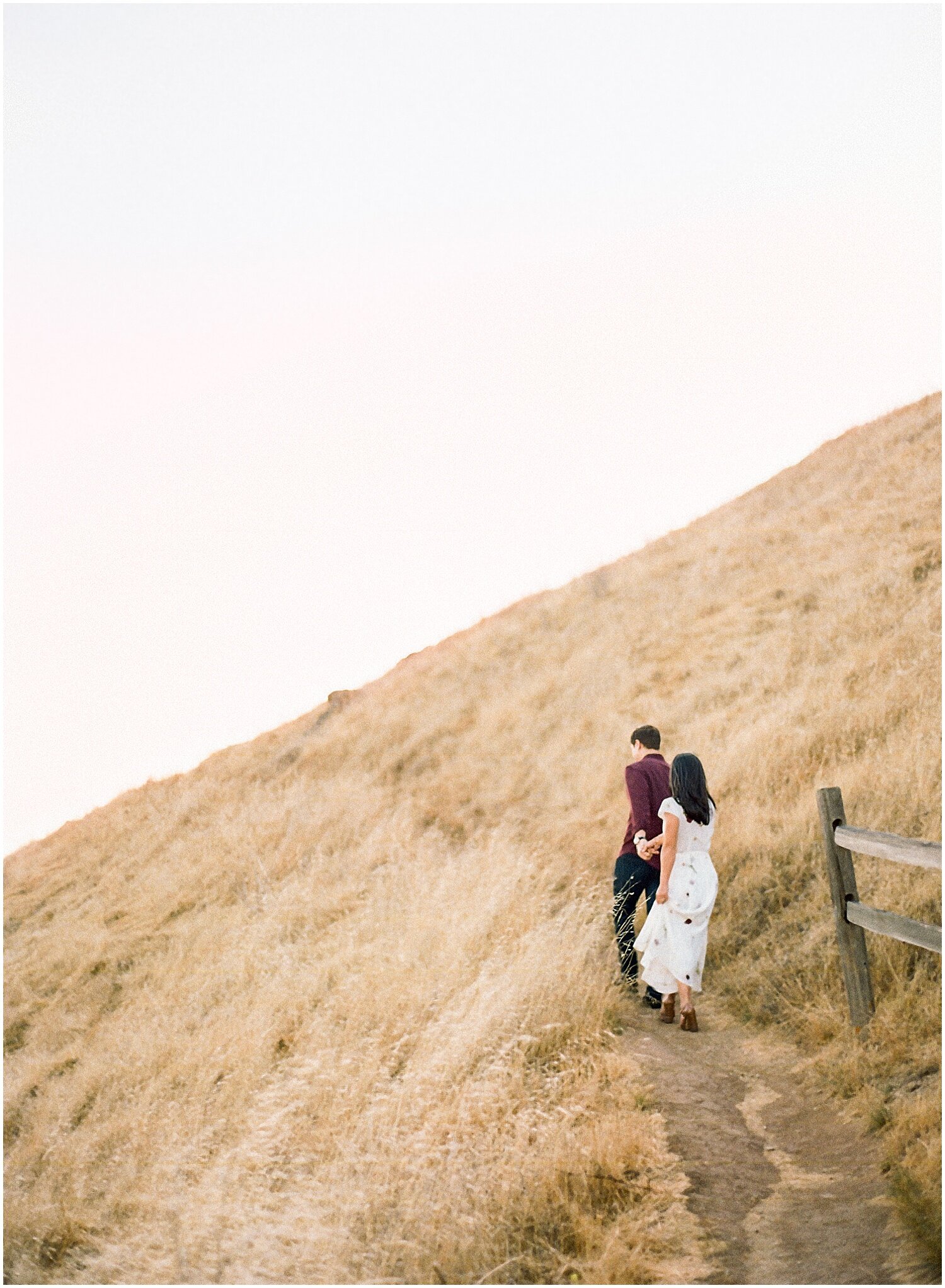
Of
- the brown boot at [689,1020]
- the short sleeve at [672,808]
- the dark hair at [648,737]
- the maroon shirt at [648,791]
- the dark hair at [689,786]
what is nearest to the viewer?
the dark hair at [689,786]

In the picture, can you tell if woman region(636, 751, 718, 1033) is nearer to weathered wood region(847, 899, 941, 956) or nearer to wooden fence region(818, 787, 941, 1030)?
wooden fence region(818, 787, 941, 1030)

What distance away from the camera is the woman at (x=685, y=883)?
652 centimetres

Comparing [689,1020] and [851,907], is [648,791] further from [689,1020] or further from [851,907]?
[851,907]

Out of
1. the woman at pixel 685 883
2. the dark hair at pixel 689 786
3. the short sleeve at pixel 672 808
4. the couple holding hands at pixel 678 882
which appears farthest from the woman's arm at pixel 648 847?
the dark hair at pixel 689 786

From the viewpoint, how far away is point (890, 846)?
519 centimetres

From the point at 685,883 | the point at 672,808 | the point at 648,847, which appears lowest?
the point at 685,883

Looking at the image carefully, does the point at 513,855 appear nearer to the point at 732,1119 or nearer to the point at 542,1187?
the point at 732,1119

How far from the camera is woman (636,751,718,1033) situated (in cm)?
652

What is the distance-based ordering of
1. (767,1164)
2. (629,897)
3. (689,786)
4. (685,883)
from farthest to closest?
(629,897)
(685,883)
(689,786)
(767,1164)

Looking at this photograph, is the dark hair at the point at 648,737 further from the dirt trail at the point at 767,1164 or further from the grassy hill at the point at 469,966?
the dirt trail at the point at 767,1164

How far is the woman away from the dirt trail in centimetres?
48

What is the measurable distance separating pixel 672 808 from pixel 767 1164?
2.25 metres

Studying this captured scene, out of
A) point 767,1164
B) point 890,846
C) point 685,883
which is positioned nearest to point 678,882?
point 685,883

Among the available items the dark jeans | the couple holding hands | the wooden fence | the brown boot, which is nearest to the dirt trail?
the brown boot
